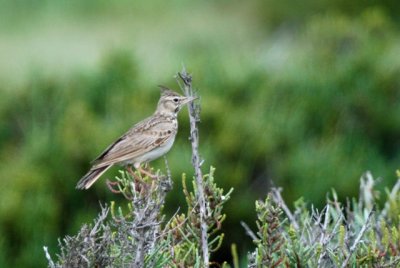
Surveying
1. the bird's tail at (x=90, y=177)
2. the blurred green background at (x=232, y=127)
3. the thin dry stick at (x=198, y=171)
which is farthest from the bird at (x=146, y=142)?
the thin dry stick at (x=198, y=171)

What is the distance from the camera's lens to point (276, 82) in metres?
8.88

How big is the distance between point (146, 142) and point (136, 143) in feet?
0.19

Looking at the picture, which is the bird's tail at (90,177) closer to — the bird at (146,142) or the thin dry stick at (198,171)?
the bird at (146,142)

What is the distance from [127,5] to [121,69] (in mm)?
10642

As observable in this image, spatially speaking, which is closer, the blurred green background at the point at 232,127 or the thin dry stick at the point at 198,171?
the thin dry stick at the point at 198,171

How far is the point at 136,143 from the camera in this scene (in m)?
5.36

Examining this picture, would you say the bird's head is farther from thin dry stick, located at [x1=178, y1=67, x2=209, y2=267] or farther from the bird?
thin dry stick, located at [x1=178, y1=67, x2=209, y2=267]

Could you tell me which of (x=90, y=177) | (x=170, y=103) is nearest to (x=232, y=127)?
(x=170, y=103)

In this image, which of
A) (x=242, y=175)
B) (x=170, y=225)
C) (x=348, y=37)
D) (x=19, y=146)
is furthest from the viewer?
(x=348, y=37)

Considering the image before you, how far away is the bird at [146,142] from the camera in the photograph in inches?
203

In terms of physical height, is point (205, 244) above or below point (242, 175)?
above

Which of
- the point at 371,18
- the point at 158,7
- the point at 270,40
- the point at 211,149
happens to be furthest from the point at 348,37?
the point at 158,7

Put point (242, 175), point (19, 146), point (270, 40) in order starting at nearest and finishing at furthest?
point (242, 175) → point (19, 146) → point (270, 40)

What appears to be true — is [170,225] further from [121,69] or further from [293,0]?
[293,0]
